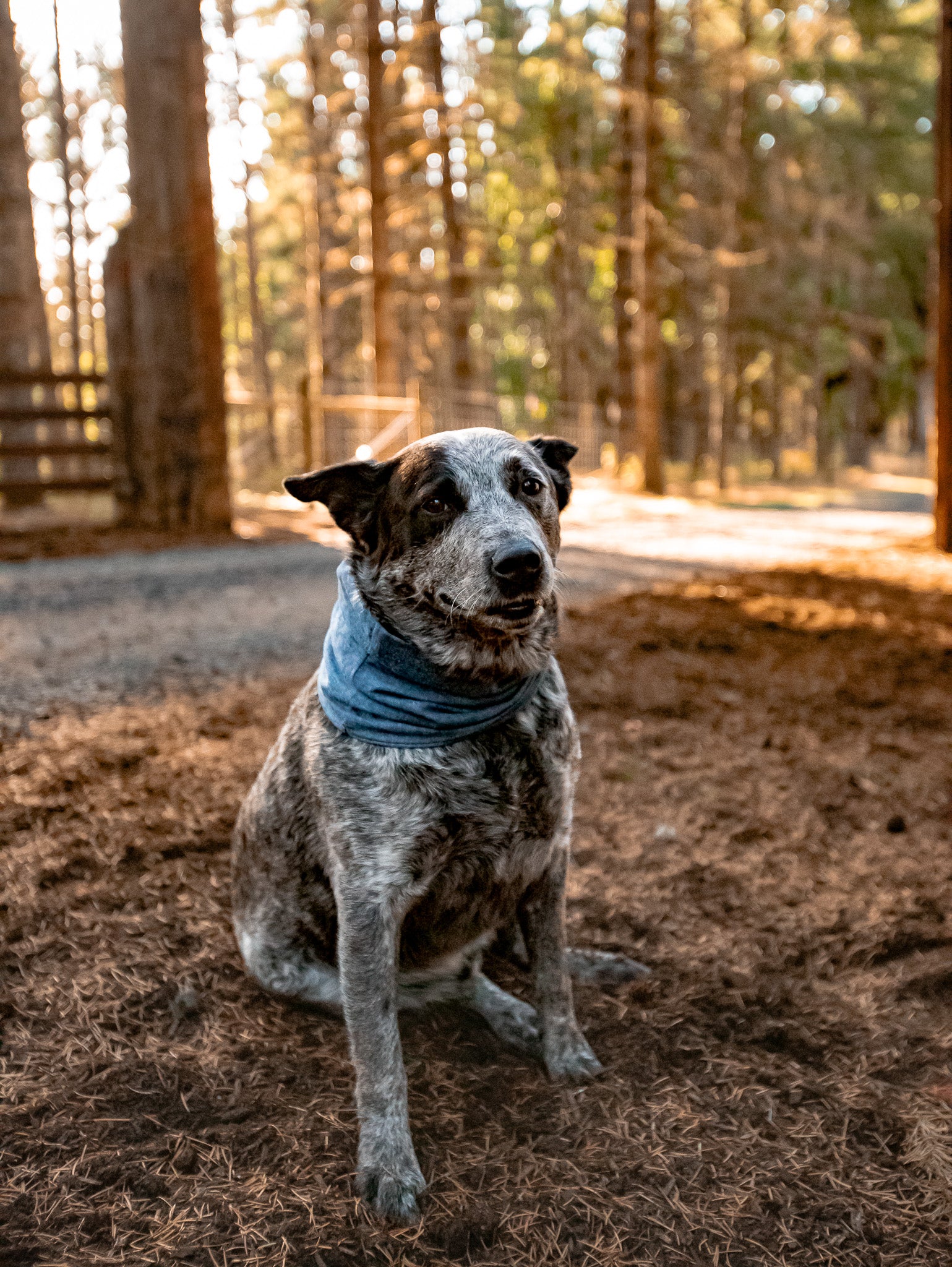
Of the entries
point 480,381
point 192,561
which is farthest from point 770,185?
point 192,561

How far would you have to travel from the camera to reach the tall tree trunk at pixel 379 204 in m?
17.1

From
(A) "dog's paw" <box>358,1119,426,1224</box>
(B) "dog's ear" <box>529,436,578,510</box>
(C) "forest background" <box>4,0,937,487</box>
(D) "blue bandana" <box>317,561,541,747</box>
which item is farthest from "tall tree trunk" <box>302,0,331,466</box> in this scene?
(A) "dog's paw" <box>358,1119,426,1224</box>

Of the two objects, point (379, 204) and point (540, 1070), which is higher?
point (379, 204)

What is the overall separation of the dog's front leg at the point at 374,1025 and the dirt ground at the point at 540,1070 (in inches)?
4.8

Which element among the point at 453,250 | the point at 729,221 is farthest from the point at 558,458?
the point at 453,250

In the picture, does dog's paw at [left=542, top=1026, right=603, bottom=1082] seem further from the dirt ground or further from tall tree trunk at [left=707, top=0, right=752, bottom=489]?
tall tree trunk at [left=707, top=0, right=752, bottom=489]

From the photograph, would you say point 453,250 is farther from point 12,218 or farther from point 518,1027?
point 518,1027

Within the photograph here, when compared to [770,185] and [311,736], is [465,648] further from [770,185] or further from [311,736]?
[770,185]

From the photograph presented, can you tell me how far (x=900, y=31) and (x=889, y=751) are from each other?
88.1 feet

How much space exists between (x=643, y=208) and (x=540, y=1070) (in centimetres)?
1899

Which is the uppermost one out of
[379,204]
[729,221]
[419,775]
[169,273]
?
[729,221]

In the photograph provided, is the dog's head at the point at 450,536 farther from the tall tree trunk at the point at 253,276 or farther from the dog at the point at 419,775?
the tall tree trunk at the point at 253,276

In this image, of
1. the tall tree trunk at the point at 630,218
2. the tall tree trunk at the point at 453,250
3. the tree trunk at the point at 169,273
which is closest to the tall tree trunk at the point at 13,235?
the tree trunk at the point at 169,273

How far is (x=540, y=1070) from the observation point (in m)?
2.90
